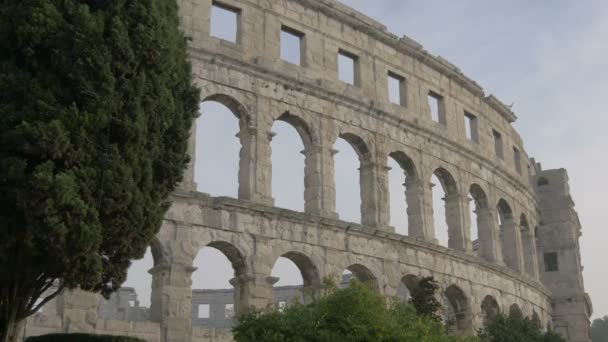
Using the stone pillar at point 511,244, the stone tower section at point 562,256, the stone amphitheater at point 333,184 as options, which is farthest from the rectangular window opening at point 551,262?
the stone pillar at point 511,244

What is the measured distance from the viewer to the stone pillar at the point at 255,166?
1912 cm

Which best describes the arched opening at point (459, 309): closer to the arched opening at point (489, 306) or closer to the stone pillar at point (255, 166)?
the arched opening at point (489, 306)

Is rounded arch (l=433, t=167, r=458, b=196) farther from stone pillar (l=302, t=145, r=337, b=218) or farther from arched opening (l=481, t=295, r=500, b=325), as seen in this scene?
stone pillar (l=302, t=145, r=337, b=218)

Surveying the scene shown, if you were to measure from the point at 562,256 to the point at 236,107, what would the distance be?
57.4ft

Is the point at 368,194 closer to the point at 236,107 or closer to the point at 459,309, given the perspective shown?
the point at 236,107

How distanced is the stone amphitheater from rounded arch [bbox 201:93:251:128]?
0.04m

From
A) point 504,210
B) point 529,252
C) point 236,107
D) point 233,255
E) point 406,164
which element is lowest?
point 233,255

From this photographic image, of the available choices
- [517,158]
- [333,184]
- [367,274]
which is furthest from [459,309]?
[517,158]

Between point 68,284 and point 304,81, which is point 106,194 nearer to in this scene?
point 68,284

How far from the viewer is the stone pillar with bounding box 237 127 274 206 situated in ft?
62.7

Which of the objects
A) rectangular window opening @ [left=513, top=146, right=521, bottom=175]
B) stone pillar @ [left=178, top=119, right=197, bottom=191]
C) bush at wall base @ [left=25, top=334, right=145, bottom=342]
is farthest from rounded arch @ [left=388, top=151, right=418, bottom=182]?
bush at wall base @ [left=25, top=334, right=145, bottom=342]

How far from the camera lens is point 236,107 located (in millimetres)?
19812

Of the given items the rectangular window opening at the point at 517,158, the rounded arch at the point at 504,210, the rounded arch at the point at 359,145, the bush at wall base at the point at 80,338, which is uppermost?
the rectangular window opening at the point at 517,158

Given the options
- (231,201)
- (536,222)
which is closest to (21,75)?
(231,201)
